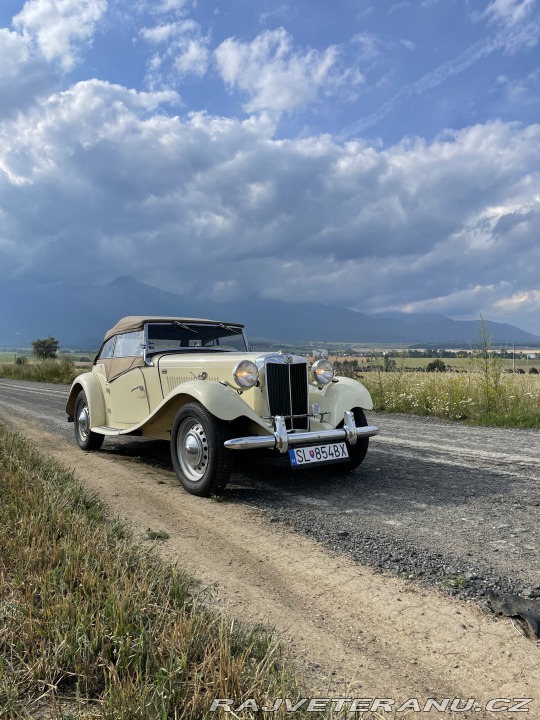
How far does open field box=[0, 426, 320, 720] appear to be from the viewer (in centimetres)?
178

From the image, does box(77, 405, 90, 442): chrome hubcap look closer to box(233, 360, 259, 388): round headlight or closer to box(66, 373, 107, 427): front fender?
box(66, 373, 107, 427): front fender

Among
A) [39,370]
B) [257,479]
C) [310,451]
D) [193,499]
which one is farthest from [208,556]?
[39,370]

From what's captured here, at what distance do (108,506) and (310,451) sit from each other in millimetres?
1884

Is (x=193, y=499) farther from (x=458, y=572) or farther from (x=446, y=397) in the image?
(x=446, y=397)

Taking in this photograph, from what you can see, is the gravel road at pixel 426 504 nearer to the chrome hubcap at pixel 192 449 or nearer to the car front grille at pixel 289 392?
the chrome hubcap at pixel 192 449

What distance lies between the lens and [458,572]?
3078 mm

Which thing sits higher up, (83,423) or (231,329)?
(231,329)

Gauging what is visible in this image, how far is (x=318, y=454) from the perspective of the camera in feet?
16.4

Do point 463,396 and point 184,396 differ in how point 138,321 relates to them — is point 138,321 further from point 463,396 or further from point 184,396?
point 463,396

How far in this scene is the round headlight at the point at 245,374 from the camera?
5062 millimetres

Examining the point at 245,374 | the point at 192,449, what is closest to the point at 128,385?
the point at 192,449

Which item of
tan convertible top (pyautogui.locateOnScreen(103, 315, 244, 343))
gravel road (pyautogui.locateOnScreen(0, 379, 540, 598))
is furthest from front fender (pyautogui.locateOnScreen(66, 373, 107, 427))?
tan convertible top (pyautogui.locateOnScreen(103, 315, 244, 343))

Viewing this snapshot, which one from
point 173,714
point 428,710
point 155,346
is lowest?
point 428,710

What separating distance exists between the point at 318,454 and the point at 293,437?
35 centimetres
